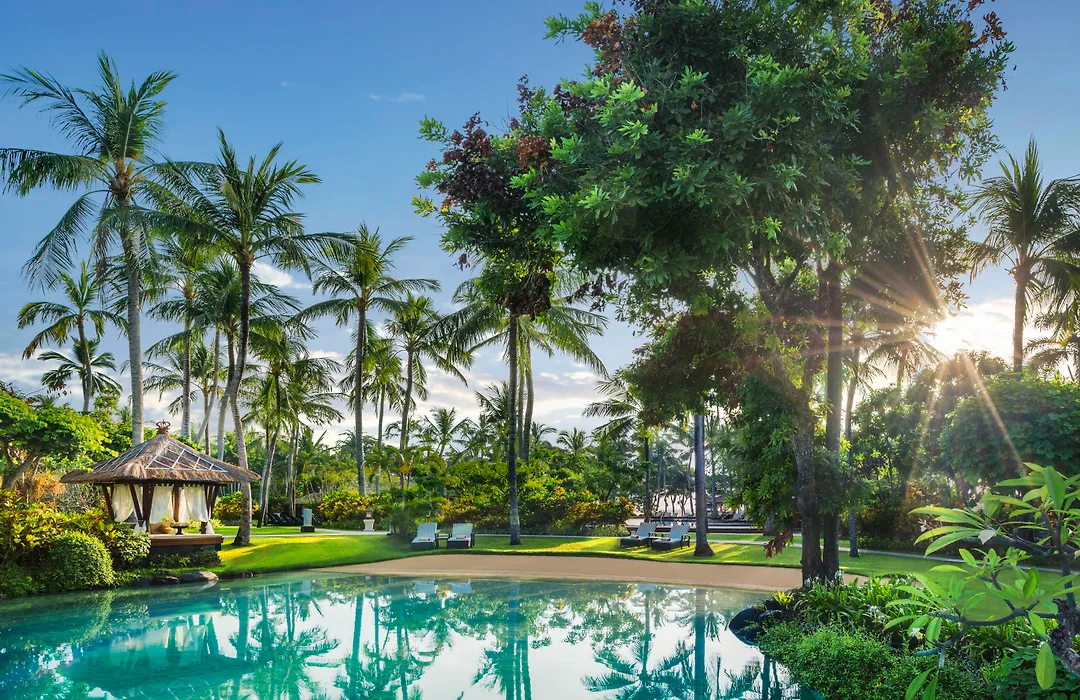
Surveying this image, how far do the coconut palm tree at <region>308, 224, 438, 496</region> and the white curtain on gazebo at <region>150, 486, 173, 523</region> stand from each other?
8.22m

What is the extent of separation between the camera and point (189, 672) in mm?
9250

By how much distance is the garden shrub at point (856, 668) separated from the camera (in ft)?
21.7

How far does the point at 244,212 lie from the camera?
66.7 feet

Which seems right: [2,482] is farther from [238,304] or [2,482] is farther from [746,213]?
[746,213]

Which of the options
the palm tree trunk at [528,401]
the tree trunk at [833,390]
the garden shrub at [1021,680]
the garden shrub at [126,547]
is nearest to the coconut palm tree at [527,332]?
the palm tree trunk at [528,401]

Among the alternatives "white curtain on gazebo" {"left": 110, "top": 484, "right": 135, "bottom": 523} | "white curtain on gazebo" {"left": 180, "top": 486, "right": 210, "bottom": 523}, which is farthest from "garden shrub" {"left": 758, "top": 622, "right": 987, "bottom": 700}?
"white curtain on gazebo" {"left": 110, "top": 484, "right": 135, "bottom": 523}

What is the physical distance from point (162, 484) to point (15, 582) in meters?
5.01

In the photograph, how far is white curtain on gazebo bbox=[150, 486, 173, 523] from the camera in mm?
19641

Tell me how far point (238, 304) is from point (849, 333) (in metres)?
19.8

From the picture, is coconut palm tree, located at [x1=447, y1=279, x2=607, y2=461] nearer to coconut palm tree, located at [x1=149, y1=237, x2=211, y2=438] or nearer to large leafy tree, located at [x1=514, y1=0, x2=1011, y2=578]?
coconut palm tree, located at [x1=149, y1=237, x2=211, y2=438]

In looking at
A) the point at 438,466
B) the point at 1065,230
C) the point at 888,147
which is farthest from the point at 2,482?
the point at 1065,230

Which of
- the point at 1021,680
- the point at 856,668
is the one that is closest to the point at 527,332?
the point at 856,668

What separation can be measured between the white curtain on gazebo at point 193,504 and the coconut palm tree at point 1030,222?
860 inches

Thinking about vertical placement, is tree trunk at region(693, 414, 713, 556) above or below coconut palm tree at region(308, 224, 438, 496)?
below
